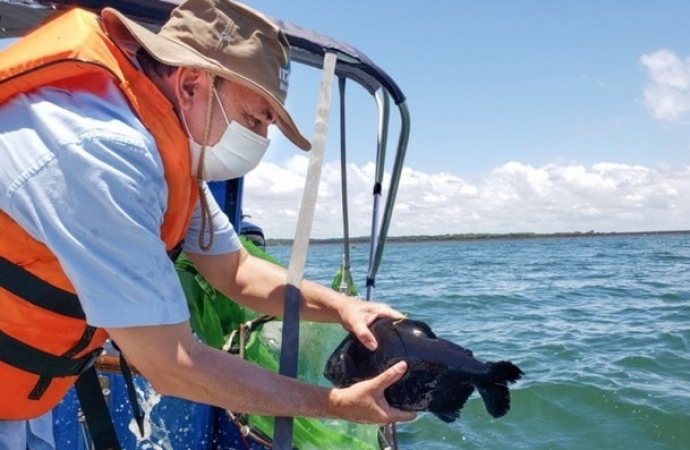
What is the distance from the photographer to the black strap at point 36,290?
1715 millimetres

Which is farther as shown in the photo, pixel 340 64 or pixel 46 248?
pixel 340 64

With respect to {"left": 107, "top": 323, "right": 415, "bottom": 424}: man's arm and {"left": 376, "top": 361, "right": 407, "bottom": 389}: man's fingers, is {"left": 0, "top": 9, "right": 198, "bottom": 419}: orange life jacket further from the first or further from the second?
{"left": 376, "top": 361, "right": 407, "bottom": 389}: man's fingers

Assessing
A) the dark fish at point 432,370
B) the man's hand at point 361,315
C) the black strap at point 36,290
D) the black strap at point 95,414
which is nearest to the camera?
the black strap at point 36,290

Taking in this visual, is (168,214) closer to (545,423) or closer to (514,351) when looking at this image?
(545,423)

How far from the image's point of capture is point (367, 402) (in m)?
2.07

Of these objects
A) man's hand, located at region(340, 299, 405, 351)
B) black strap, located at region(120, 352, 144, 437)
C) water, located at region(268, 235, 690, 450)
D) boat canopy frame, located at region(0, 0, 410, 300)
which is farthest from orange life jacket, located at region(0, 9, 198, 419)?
water, located at region(268, 235, 690, 450)

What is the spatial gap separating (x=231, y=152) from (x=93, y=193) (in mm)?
549

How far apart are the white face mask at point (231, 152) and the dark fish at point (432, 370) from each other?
104 cm

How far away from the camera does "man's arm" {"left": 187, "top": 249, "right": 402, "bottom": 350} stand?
9.12ft

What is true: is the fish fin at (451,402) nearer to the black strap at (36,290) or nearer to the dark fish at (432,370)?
the dark fish at (432,370)

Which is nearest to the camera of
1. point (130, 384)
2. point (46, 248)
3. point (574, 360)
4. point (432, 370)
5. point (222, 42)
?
point (46, 248)

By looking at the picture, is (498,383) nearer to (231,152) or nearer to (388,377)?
(388,377)

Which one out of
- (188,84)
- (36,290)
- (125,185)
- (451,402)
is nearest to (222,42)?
(188,84)

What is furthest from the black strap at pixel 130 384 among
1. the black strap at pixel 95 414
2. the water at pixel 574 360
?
the water at pixel 574 360
